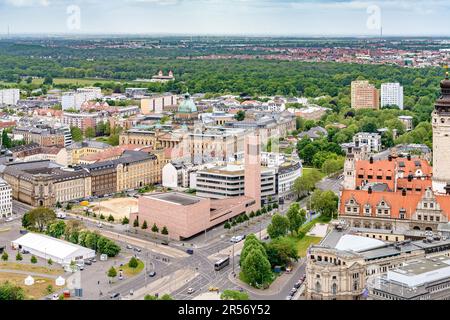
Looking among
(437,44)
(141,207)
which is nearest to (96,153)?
(141,207)

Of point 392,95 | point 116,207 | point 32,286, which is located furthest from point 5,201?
point 392,95

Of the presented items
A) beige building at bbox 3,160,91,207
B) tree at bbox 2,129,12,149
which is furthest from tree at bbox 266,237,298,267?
tree at bbox 2,129,12,149

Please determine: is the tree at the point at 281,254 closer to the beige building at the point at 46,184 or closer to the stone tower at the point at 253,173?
the stone tower at the point at 253,173

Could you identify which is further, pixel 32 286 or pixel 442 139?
pixel 442 139

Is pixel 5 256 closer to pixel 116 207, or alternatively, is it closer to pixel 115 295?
pixel 115 295

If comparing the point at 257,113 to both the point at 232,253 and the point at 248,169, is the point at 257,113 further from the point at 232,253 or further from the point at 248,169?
the point at 232,253

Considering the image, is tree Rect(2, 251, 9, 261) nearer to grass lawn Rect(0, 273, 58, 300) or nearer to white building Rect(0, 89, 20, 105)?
grass lawn Rect(0, 273, 58, 300)
